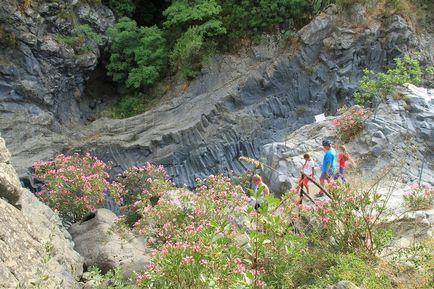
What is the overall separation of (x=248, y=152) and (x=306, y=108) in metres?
2.14

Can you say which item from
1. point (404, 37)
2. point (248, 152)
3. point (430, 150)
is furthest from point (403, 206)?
point (404, 37)

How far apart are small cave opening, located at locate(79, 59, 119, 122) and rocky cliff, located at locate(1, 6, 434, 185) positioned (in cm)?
107

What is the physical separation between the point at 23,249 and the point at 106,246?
3.26 m

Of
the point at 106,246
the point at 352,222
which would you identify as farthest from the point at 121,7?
the point at 352,222

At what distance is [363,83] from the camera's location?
11281 mm

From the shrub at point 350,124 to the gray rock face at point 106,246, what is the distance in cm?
468

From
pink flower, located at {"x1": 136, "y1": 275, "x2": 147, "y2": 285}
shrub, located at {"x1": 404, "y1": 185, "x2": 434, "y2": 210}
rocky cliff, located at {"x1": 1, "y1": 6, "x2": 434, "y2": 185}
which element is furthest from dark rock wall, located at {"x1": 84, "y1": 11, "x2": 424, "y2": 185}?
pink flower, located at {"x1": 136, "y1": 275, "x2": 147, "y2": 285}

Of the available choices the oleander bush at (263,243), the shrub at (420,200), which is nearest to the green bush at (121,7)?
the oleander bush at (263,243)

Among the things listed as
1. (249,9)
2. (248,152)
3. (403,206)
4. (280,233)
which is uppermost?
(249,9)

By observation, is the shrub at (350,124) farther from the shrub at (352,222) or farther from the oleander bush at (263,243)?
the shrub at (352,222)

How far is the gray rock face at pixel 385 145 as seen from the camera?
958 cm

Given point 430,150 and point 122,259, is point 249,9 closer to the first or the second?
point 430,150

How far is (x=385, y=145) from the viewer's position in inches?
392

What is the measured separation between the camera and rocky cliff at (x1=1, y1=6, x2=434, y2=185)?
1420 centimetres
